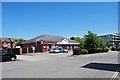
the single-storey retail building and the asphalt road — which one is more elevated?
the single-storey retail building

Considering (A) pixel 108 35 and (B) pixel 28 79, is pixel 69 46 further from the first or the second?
(A) pixel 108 35

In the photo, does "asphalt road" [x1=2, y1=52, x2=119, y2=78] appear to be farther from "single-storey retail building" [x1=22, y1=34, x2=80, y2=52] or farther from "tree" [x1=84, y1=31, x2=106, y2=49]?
"single-storey retail building" [x1=22, y1=34, x2=80, y2=52]

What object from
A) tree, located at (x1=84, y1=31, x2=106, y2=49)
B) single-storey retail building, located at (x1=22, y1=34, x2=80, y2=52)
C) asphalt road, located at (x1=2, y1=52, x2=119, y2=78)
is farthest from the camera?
single-storey retail building, located at (x1=22, y1=34, x2=80, y2=52)

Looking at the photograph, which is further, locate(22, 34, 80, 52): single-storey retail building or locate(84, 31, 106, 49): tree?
locate(22, 34, 80, 52): single-storey retail building

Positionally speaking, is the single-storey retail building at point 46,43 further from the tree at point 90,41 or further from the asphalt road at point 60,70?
the asphalt road at point 60,70

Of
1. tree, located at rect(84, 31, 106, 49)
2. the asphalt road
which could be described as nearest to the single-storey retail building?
tree, located at rect(84, 31, 106, 49)

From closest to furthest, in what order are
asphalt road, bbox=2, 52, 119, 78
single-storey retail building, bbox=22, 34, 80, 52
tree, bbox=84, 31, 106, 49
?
asphalt road, bbox=2, 52, 119, 78 < tree, bbox=84, 31, 106, 49 < single-storey retail building, bbox=22, 34, 80, 52

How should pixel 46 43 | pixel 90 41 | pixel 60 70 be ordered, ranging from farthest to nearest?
pixel 46 43
pixel 90 41
pixel 60 70

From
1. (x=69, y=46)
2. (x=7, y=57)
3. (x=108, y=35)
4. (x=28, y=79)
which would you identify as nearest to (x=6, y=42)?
(x=69, y=46)

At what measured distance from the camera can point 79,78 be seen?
12.0 metres

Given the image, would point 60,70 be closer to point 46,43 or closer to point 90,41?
point 90,41

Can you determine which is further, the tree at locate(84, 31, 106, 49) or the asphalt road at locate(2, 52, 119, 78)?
the tree at locate(84, 31, 106, 49)

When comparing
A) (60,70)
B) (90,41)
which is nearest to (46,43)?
(90,41)

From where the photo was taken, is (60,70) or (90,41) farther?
(90,41)
